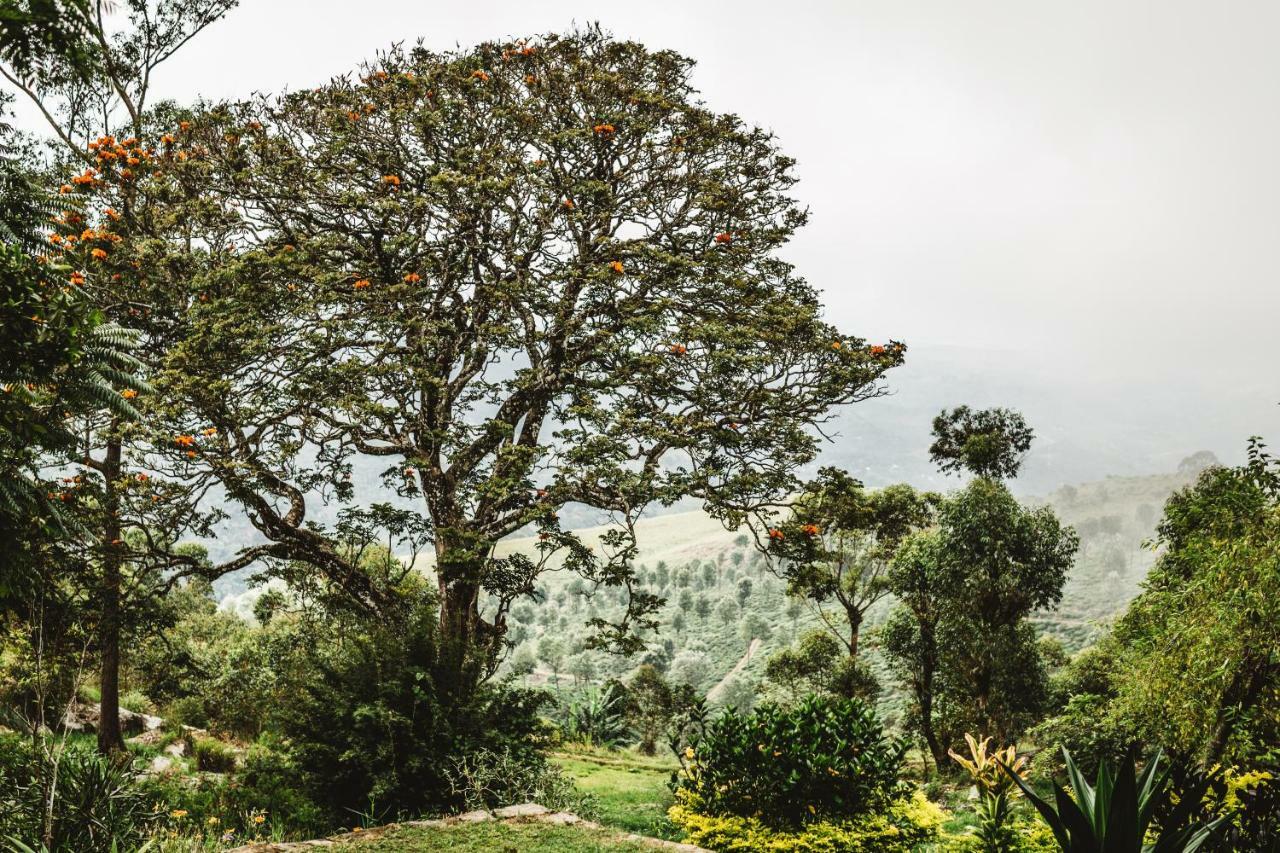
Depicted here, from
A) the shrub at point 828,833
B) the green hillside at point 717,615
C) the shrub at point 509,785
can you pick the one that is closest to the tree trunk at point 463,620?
the shrub at point 509,785

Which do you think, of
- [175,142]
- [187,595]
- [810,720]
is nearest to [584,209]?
[175,142]

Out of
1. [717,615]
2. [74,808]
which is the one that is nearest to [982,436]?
[74,808]

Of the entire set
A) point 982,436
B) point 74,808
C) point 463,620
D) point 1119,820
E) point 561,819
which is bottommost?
point 561,819

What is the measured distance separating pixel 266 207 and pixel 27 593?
258 inches

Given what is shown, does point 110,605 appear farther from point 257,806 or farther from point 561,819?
point 561,819

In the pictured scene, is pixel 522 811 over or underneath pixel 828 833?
over

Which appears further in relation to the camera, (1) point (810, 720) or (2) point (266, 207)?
(2) point (266, 207)

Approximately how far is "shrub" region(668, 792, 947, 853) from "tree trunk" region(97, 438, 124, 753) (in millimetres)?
8232

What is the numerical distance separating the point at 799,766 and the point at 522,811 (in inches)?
101

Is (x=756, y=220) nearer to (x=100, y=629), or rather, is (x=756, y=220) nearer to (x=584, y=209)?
(x=584, y=209)

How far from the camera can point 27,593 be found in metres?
7.87

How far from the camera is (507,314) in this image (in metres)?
12.1

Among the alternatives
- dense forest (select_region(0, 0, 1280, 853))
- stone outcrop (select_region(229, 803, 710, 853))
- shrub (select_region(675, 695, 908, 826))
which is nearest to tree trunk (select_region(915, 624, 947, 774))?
dense forest (select_region(0, 0, 1280, 853))

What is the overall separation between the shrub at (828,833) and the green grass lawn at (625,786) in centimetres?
88
